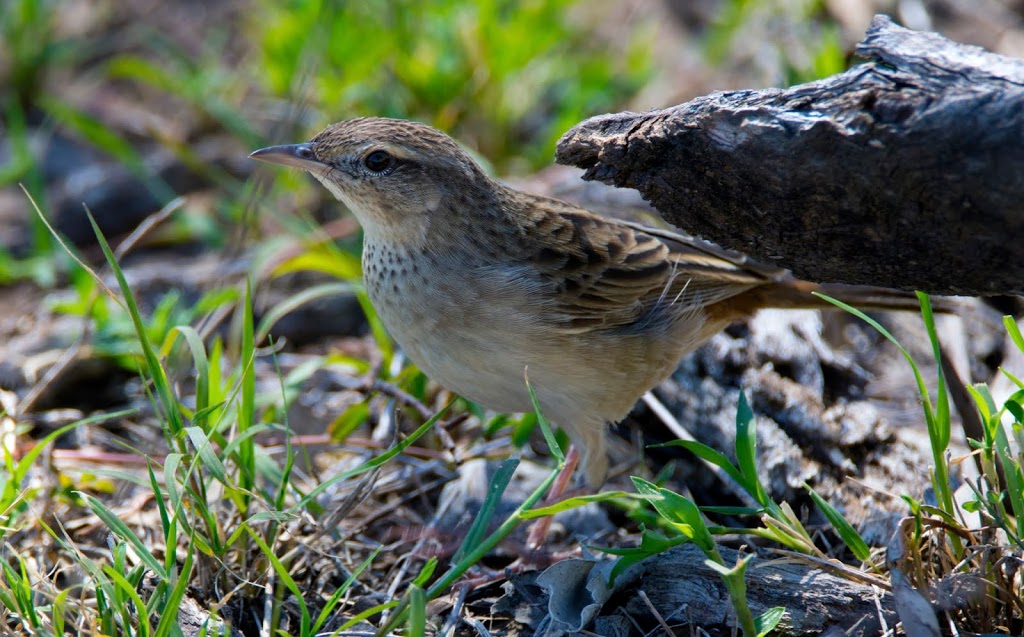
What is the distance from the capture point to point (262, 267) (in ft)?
19.1

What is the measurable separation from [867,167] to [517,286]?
1627 mm

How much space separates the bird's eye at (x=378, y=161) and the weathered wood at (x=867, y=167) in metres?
1.08

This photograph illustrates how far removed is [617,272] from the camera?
4574 millimetres

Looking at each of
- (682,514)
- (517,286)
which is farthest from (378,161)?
(682,514)

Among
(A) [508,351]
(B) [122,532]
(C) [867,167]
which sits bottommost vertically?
(B) [122,532]

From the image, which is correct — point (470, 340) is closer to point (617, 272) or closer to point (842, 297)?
point (617, 272)

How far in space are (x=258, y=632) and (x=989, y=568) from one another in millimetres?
2540

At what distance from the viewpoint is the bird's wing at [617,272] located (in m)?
4.45

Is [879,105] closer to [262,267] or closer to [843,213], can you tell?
[843,213]

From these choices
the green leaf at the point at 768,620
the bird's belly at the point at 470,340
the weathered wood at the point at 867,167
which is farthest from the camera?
the bird's belly at the point at 470,340

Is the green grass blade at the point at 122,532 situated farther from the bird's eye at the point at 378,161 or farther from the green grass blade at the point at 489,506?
the bird's eye at the point at 378,161

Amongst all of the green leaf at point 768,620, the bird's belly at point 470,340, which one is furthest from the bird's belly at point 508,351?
the green leaf at point 768,620

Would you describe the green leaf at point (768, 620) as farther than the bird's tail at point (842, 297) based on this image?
No

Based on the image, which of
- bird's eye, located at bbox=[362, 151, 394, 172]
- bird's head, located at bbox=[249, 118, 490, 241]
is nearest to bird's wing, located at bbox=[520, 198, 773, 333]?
bird's head, located at bbox=[249, 118, 490, 241]
